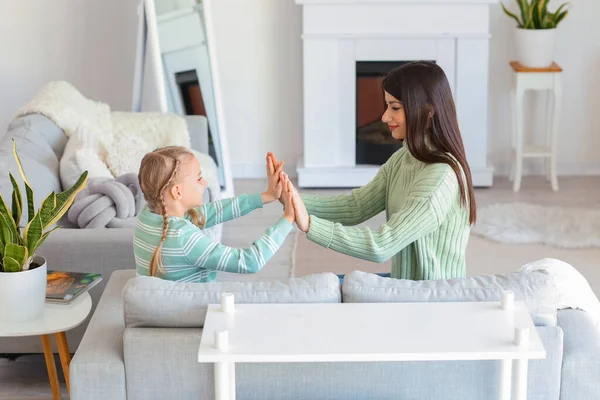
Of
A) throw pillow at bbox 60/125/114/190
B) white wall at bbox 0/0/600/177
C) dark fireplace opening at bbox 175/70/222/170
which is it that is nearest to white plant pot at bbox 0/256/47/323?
throw pillow at bbox 60/125/114/190

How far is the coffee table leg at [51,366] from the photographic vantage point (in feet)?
10.3

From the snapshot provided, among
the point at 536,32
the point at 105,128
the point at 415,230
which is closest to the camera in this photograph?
the point at 415,230

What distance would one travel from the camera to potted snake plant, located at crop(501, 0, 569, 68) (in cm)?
573

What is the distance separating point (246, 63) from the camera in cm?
613

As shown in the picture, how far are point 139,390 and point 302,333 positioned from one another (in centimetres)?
45

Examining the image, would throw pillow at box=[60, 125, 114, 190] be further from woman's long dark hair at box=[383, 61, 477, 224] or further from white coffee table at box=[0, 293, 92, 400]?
woman's long dark hair at box=[383, 61, 477, 224]

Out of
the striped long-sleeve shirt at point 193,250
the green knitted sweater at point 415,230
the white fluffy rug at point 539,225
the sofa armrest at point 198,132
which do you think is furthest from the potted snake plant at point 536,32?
the striped long-sleeve shirt at point 193,250

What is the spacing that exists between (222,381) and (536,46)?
4.13 metres

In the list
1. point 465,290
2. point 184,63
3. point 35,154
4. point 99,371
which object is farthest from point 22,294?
point 184,63

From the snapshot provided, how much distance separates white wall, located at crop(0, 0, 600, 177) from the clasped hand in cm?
332

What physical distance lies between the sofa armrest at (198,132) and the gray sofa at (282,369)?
2.87 metres

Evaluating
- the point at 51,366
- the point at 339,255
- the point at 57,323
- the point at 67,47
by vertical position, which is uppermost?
the point at 67,47

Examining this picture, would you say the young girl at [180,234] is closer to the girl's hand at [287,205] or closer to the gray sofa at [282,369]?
the girl's hand at [287,205]

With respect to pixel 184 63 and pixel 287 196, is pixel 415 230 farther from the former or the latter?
pixel 184 63
